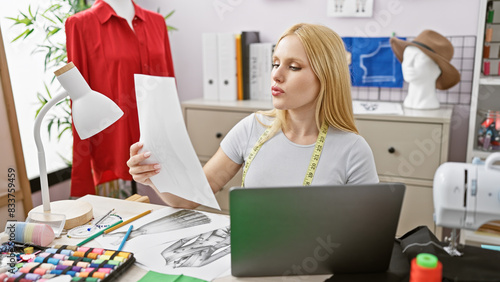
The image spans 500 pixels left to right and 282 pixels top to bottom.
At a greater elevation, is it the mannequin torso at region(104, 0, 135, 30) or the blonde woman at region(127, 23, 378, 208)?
the mannequin torso at region(104, 0, 135, 30)

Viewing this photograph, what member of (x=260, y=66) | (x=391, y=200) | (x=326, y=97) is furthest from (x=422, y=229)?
(x=260, y=66)

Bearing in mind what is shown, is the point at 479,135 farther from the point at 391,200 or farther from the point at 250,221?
the point at 250,221

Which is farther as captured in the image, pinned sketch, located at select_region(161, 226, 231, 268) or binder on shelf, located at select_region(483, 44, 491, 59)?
binder on shelf, located at select_region(483, 44, 491, 59)

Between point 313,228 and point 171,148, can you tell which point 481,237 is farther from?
point 171,148

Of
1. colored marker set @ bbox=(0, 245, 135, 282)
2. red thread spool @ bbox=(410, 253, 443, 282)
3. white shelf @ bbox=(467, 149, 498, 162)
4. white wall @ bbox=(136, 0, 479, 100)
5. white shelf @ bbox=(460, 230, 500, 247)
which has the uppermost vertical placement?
white wall @ bbox=(136, 0, 479, 100)

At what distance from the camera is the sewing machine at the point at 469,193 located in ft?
3.23

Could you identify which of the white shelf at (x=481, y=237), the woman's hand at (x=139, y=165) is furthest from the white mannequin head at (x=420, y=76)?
the woman's hand at (x=139, y=165)

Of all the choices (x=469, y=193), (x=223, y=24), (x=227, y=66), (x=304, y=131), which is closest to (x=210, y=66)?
(x=227, y=66)

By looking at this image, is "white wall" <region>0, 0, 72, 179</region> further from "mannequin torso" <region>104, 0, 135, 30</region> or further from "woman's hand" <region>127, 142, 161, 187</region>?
"woman's hand" <region>127, 142, 161, 187</region>

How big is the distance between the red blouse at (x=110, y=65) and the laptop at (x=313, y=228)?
1.39 meters

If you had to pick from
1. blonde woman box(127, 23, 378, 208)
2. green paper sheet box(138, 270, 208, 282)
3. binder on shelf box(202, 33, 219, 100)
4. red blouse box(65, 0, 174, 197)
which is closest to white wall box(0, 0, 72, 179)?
red blouse box(65, 0, 174, 197)

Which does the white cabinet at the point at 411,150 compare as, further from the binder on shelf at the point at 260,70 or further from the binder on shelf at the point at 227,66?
the binder on shelf at the point at 227,66

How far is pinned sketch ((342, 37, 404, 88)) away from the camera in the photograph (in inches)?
105

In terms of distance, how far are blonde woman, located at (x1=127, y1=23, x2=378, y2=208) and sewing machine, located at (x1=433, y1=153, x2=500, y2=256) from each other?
19.1 inches
